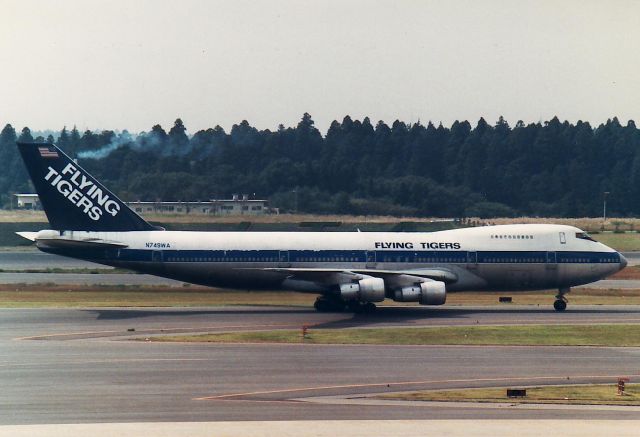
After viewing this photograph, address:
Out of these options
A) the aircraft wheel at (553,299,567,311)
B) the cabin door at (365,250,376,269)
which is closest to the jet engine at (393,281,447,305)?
the cabin door at (365,250,376,269)

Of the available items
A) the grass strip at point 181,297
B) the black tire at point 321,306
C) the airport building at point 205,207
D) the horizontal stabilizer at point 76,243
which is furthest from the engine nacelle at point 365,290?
the airport building at point 205,207

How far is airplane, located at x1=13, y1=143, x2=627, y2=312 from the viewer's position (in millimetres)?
54562

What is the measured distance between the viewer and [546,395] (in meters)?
31.4

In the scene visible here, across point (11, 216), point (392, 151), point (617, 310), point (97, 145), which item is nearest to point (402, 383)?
point (617, 310)

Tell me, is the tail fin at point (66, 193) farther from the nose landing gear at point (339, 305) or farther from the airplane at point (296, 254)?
the nose landing gear at point (339, 305)

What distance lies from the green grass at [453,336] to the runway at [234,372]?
171cm

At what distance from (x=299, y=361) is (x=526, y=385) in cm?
885

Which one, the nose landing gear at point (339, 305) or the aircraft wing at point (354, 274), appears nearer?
the aircraft wing at point (354, 274)

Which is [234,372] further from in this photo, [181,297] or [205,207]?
[205,207]

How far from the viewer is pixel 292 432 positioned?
82.9ft

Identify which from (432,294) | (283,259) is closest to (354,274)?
(432,294)

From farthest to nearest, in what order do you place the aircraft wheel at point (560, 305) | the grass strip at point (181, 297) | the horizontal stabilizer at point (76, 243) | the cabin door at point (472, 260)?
1. the grass strip at point (181, 297)
2. the aircraft wheel at point (560, 305)
3. the cabin door at point (472, 260)
4. the horizontal stabilizer at point (76, 243)

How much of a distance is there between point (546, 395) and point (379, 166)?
10204 cm

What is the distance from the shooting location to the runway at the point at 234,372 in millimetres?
28219
